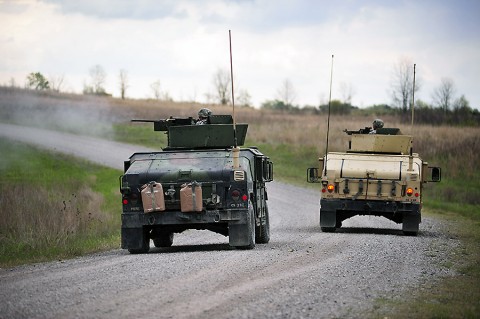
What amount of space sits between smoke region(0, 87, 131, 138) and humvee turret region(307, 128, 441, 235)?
35.8 metres

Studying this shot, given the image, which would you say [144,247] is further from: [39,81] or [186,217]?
[39,81]

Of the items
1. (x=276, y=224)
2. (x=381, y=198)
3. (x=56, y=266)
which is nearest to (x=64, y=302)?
(x=56, y=266)

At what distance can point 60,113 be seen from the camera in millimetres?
64438

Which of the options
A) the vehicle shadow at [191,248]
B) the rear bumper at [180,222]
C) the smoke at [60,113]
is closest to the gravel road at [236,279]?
the vehicle shadow at [191,248]

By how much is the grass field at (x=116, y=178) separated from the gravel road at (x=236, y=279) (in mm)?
627

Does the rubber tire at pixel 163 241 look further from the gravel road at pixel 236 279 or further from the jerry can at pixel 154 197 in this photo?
the jerry can at pixel 154 197

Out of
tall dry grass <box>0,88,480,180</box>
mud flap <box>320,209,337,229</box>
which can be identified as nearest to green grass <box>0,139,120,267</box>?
mud flap <box>320,209,337,229</box>

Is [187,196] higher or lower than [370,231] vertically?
higher

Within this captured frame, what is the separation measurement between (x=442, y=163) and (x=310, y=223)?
59.7ft

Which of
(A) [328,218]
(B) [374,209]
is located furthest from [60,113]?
(B) [374,209]

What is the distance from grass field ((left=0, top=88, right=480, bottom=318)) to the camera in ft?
56.6

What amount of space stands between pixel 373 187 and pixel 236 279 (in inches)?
397

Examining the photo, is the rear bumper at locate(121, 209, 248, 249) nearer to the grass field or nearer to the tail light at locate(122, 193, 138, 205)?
the tail light at locate(122, 193, 138, 205)

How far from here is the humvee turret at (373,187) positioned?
22812mm
